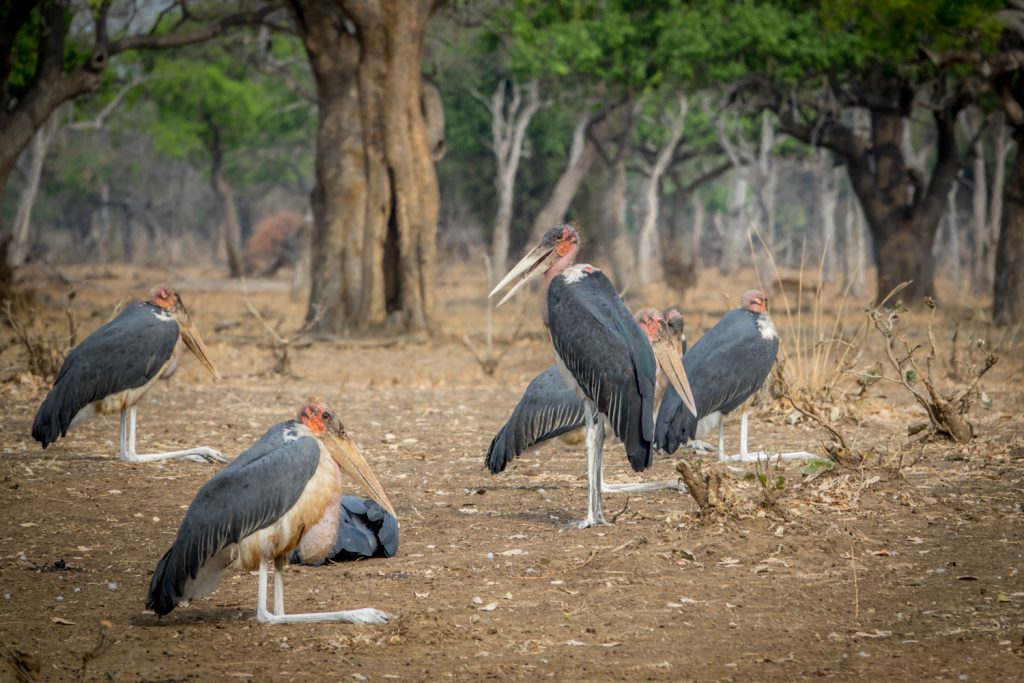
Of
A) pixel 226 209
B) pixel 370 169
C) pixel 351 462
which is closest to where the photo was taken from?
pixel 351 462

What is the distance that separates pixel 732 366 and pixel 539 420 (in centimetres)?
142

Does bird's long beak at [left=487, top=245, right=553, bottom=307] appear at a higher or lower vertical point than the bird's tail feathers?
higher

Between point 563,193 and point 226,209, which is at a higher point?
point 226,209

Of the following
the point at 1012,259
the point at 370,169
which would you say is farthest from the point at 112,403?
the point at 1012,259

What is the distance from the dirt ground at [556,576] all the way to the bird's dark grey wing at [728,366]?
0.45 meters

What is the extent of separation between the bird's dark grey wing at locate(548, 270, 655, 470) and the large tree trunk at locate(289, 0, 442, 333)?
9.26 meters

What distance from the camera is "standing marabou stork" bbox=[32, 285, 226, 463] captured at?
25.1 ft

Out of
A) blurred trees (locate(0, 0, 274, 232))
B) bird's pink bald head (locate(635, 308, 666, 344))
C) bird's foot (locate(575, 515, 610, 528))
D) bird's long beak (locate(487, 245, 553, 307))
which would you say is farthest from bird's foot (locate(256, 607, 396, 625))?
blurred trees (locate(0, 0, 274, 232))

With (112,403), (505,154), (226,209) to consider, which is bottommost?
(112,403)

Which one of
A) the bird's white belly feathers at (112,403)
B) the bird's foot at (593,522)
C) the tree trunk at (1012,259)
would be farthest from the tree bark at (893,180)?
the bird's foot at (593,522)

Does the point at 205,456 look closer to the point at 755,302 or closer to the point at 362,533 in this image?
the point at 362,533

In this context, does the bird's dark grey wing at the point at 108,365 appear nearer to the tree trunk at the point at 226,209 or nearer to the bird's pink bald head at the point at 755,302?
the bird's pink bald head at the point at 755,302

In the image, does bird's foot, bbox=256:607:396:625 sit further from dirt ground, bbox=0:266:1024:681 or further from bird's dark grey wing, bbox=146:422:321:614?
bird's dark grey wing, bbox=146:422:321:614

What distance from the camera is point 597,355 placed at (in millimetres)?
6191
